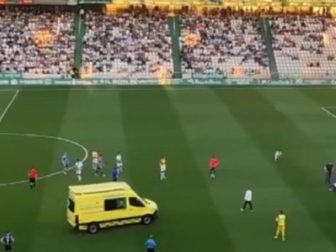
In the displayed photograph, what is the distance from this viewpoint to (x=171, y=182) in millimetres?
40875

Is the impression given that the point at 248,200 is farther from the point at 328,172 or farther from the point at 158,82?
the point at 158,82

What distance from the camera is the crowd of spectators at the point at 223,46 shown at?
8100 centimetres

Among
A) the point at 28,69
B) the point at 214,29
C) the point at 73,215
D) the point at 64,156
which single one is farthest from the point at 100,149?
the point at 214,29

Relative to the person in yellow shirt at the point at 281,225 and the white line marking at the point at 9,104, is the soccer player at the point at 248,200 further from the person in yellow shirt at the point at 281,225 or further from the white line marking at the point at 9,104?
the white line marking at the point at 9,104

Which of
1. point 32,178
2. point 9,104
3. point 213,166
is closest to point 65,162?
point 32,178

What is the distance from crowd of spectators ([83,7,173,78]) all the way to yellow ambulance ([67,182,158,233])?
44945 mm

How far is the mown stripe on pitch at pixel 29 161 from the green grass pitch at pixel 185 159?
0.26 feet

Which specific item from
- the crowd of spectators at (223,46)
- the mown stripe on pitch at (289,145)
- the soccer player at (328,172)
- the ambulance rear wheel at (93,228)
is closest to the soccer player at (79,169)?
the ambulance rear wheel at (93,228)

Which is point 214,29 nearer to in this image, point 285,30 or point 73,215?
Answer: point 285,30

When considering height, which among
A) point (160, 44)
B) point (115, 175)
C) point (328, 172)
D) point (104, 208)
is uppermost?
point (160, 44)

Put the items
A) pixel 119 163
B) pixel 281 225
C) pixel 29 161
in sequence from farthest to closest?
pixel 29 161
pixel 119 163
pixel 281 225

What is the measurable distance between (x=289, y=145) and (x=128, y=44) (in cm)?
3812

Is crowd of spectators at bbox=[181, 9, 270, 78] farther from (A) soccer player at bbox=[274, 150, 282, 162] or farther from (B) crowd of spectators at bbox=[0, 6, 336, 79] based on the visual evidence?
(A) soccer player at bbox=[274, 150, 282, 162]

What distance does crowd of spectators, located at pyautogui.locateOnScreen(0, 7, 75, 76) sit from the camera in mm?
78500
